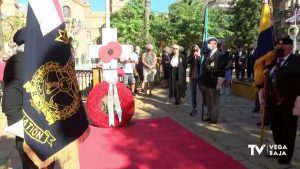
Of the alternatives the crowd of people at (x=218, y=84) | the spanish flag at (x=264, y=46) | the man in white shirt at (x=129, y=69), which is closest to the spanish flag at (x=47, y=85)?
the crowd of people at (x=218, y=84)

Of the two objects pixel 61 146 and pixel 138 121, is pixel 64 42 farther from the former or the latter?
pixel 138 121

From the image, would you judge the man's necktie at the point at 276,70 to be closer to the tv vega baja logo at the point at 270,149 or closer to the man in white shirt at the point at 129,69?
the tv vega baja logo at the point at 270,149

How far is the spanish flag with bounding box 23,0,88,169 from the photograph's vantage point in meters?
3.02

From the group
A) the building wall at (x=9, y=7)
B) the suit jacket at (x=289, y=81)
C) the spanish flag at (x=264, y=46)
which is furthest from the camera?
the building wall at (x=9, y=7)

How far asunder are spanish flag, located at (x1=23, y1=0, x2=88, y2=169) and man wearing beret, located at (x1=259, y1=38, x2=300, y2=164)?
3433 mm

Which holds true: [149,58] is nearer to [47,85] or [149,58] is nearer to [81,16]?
[47,85]

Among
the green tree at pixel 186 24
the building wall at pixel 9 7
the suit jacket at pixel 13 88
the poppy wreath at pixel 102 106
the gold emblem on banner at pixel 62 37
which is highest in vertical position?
the building wall at pixel 9 7

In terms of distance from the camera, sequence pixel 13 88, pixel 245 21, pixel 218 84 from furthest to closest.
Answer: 1. pixel 245 21
2. pixel 218 84
3. pixel 13 88

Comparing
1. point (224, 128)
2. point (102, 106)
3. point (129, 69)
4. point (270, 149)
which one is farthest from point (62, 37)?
point (129, 69)

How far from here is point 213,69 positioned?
7.89 m

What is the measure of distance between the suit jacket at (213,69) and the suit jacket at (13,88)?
16.2 feet

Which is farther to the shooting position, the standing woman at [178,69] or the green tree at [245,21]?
the green tree at [245,21]

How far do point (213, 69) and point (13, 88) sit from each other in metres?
5.03

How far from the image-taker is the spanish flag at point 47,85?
302cm
